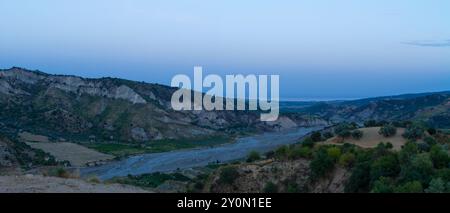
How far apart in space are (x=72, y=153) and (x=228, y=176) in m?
56.3

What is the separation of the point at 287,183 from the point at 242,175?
2767 millimetres

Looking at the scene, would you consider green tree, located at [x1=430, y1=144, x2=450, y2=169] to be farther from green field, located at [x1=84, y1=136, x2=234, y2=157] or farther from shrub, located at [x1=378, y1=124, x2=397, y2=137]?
green field, located at [x1=84, y1=136, x2=234, y2=157]

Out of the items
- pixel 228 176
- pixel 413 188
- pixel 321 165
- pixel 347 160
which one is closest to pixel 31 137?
pixel 228 176

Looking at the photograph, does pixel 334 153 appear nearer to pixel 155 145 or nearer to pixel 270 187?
pixel 270 187

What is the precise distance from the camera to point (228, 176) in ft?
105

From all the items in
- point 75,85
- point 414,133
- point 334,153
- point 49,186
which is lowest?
point 334,153

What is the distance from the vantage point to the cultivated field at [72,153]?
254ft

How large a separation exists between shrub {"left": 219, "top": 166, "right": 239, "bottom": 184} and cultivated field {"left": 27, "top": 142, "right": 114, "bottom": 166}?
45.2 metres

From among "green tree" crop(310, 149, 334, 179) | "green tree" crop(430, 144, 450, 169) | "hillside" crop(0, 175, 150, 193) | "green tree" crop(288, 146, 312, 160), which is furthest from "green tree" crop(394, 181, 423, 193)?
"green tree" crop(288, 146, 312, 160)

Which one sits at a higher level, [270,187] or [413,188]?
[413,188]

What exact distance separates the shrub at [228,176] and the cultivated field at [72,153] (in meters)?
45.2

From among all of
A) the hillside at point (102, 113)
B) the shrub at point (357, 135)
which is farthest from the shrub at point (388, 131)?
the hillside at point (102, 113)

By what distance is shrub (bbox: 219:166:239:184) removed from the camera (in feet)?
105
